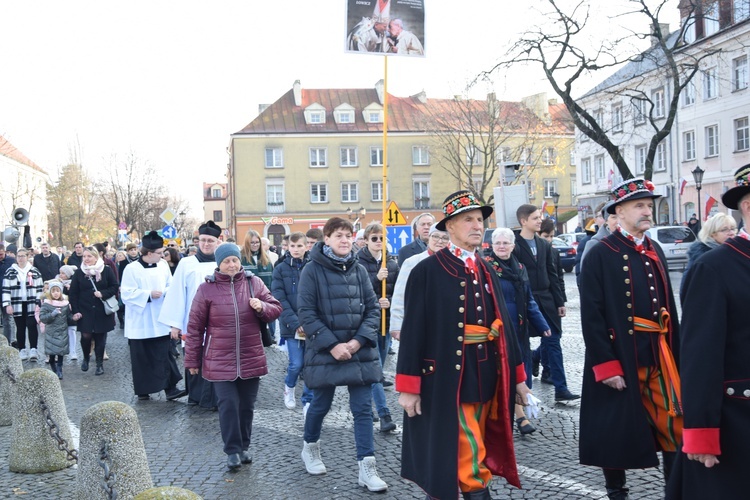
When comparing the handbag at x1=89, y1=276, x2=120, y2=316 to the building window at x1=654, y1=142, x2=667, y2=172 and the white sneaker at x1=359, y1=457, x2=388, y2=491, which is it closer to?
the white sneaker at x1=359, y1=457, x2=388, y2=491

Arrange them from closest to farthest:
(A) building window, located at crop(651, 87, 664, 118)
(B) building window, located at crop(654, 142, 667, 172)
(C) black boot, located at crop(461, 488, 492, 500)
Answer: (C) black boot, located at crop(461, 488, 492, 500) < (A) building window, located at crop(651, 87, 664, 118) < (B) building window, located at crop(654, 142, 667, 172)

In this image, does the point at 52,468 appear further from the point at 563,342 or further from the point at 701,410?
the point at 563,342

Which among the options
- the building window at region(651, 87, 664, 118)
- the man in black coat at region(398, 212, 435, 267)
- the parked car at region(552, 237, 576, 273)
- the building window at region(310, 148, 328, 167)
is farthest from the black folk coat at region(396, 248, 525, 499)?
the building window at region(310, 148, 328, 167)

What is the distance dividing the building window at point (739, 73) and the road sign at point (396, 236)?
27.9 metres

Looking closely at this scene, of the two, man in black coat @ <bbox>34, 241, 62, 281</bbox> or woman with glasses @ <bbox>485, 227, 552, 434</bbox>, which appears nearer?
woman with glasses @ <bbox>485, 227, 552, 434</bbox>

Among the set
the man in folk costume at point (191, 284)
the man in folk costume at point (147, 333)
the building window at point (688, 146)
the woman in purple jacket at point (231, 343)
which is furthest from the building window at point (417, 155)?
the woman in purple jacket at point (231, 343)

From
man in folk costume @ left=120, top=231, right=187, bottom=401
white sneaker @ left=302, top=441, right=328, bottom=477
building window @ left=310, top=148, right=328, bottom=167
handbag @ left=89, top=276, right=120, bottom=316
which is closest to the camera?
white sneaker @ left=302, top=441, right=328, bottom=477

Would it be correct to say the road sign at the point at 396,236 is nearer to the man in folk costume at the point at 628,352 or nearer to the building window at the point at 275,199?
the man in folk costume at the point at 628,352

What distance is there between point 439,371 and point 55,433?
394 centimetres

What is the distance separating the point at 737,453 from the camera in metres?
3.22

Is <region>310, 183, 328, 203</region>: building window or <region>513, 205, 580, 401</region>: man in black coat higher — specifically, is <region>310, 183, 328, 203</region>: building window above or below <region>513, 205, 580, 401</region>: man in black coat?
above

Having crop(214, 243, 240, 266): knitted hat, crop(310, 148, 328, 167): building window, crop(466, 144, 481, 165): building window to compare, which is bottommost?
→ crop(214, 243, 240, 266): knitted hat

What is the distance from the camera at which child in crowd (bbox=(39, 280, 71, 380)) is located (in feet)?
38.1

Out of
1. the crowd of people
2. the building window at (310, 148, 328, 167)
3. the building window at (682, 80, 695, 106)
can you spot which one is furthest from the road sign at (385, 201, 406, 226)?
the building window at (310, 148, 328, 167)
